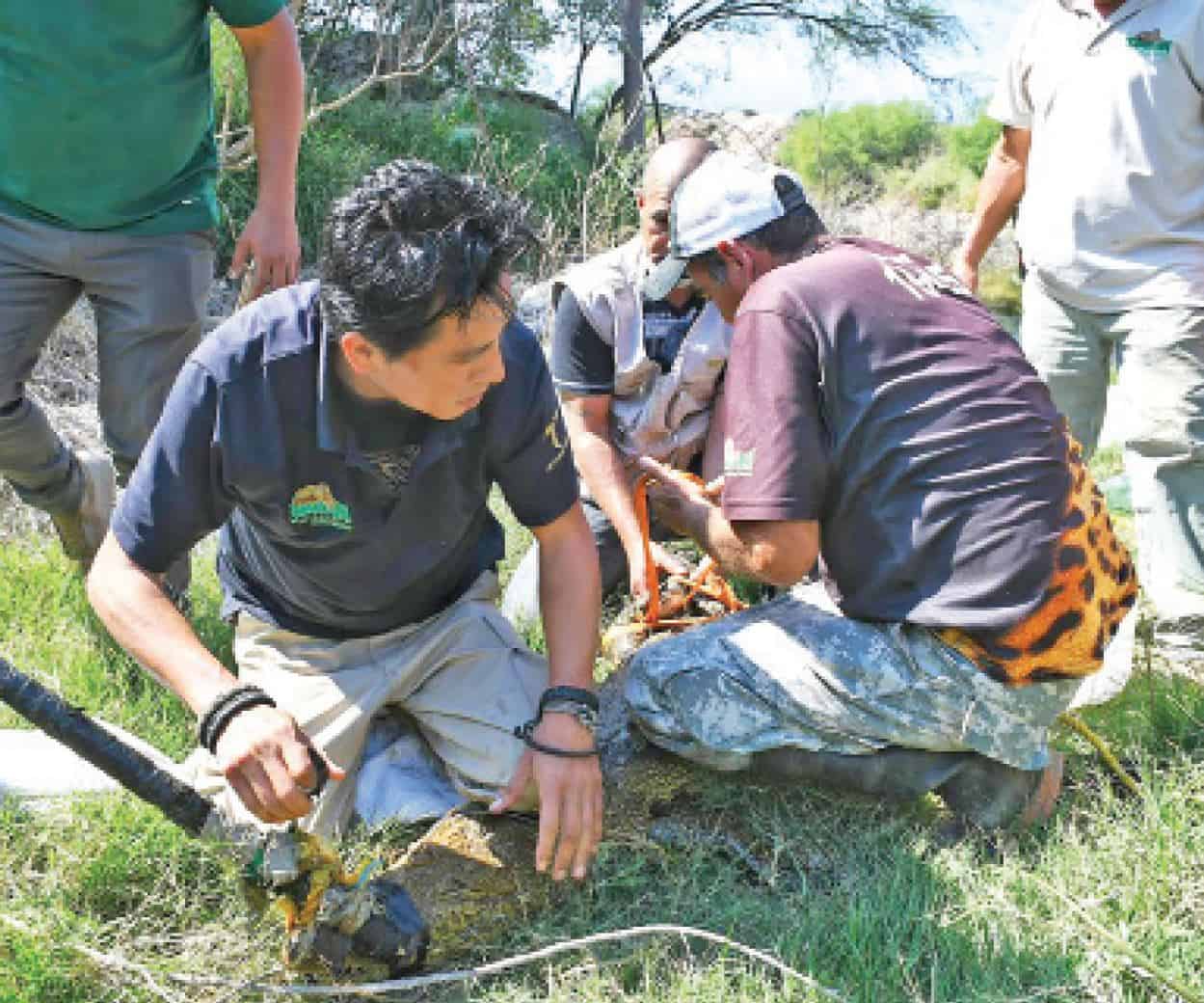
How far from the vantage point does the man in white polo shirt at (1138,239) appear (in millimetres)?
3916

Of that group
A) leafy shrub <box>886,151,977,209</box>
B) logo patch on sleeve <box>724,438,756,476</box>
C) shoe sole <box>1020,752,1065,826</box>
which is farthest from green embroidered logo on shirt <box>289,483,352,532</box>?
leafy shrub <box>886,151,977,209</box>

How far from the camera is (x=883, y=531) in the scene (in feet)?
9.44

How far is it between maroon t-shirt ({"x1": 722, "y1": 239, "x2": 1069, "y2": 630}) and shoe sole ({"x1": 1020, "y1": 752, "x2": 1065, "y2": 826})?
0.51 metres

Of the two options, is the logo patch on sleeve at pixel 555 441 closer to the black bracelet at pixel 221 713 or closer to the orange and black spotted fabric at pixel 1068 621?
the black bracelet at pixel 221 713

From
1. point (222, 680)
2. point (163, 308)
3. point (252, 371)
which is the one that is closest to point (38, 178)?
point (163, 308)

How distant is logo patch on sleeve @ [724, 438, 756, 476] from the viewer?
280 cm

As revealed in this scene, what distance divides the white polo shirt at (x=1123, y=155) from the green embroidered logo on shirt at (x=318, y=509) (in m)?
2.49

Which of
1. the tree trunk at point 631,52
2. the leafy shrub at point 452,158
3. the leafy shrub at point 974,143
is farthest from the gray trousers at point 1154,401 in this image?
the tree trunk at point 631,52

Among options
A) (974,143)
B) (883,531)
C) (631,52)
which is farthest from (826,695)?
(631,52)

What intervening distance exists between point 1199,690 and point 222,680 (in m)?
2.50

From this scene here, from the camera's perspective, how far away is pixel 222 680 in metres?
2.40

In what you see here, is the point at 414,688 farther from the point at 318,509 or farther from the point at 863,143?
the point at 863,143

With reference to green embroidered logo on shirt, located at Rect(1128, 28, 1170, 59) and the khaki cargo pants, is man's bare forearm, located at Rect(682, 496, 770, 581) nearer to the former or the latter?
the khaki cargo pants

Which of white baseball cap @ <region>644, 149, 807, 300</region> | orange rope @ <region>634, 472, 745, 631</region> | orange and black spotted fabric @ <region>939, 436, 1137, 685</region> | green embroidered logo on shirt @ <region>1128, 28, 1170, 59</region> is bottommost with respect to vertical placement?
orange rope @ <region>634, 472, 745, 631</region>
